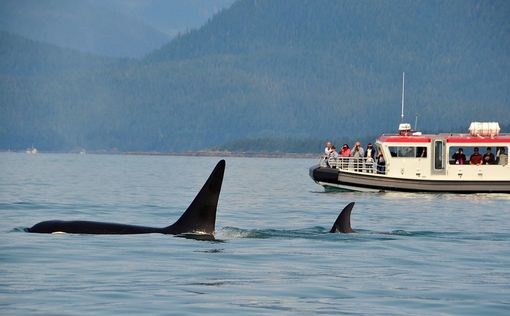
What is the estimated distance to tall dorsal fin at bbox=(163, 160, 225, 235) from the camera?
67.8 ft

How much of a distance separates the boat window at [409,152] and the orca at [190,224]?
30.8m

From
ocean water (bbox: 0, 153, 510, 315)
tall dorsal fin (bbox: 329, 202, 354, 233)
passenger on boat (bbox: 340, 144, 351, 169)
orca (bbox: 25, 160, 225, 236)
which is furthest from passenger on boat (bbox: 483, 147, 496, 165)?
orca (bbox: 25, 160, 225, 236)

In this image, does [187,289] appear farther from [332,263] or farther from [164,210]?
[164,210]

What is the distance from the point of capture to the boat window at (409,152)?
52219 mm

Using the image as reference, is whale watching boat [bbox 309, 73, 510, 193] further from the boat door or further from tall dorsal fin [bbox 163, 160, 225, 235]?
tall dorsal fin [bbox 163, 160, 225, 235]

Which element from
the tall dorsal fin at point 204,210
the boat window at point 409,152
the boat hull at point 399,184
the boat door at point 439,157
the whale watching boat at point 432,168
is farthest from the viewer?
the boat window at point 409,152

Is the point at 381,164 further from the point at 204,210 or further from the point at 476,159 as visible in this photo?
the point at 204,210

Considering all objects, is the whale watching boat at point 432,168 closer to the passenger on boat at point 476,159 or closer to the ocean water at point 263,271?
the passenger on boat at point 476,159

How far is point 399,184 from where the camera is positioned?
51.2 metres

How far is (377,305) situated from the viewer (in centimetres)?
1506

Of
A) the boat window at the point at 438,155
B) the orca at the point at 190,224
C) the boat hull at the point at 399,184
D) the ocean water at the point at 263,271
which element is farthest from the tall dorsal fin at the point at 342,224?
the boat window at the point at 438,155

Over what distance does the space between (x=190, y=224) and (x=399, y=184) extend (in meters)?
30.3

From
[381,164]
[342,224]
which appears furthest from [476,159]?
[342,224]

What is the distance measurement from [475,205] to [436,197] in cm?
553
